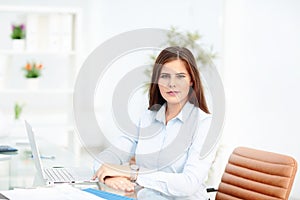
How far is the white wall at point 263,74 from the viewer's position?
409 centimetres

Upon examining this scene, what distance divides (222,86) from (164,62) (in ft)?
9.50

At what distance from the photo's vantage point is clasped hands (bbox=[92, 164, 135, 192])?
6.60 feet

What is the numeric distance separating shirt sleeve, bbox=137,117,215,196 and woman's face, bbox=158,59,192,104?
15cm

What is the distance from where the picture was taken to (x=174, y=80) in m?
2.10

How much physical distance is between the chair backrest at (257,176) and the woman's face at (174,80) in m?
0.48

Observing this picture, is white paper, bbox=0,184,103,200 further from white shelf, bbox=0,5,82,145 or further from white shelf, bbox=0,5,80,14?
white shelf, bbox=0,5,80,14

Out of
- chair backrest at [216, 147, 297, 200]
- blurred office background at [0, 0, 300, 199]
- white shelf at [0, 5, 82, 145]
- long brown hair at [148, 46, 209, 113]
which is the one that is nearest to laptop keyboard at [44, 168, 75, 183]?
long brown hair at [148, 46, 209, 113]

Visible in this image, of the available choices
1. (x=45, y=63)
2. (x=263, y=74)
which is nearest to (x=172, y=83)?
(x=263, y=74)

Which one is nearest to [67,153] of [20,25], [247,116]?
[247,116]

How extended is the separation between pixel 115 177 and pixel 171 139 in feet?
0.86

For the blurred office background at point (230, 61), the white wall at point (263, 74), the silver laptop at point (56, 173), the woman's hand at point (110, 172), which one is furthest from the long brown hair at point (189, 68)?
the white wall at point (263, 74)

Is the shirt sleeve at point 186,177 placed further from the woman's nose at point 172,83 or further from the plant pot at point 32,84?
the plant pot at point 32,84

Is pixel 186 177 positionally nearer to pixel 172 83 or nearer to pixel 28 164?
pixel 172 83

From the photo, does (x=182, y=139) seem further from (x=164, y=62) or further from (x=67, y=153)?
(x=67, y=153)
